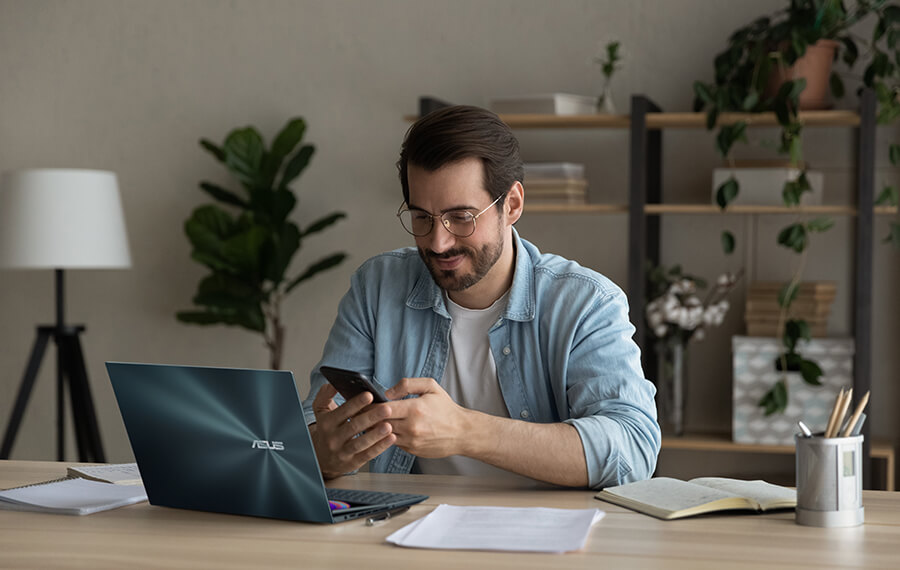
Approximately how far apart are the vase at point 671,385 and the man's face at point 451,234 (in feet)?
4.72

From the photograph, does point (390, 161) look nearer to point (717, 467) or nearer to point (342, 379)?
point (717, 467)

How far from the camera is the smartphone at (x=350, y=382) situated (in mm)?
1388

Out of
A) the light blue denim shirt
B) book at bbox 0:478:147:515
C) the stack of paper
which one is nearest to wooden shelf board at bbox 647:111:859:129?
the light blue denim shirt

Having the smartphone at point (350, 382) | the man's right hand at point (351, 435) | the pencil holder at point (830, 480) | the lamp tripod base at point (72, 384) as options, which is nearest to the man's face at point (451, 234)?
the man's right hand at point (351, 435)

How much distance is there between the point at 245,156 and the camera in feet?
12.0

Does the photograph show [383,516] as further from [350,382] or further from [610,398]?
[610,398]

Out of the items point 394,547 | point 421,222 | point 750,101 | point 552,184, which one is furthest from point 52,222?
point 394,547

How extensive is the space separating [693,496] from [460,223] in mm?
688

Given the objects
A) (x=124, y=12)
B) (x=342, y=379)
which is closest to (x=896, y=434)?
(x=342, y=379)

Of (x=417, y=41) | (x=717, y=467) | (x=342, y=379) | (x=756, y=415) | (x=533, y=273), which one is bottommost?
(x=717, y=467)

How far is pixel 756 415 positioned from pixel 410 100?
1.66 meters

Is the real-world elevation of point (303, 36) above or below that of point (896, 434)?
above

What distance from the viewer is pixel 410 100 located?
376 centimetres

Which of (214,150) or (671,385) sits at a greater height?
(214,150)
